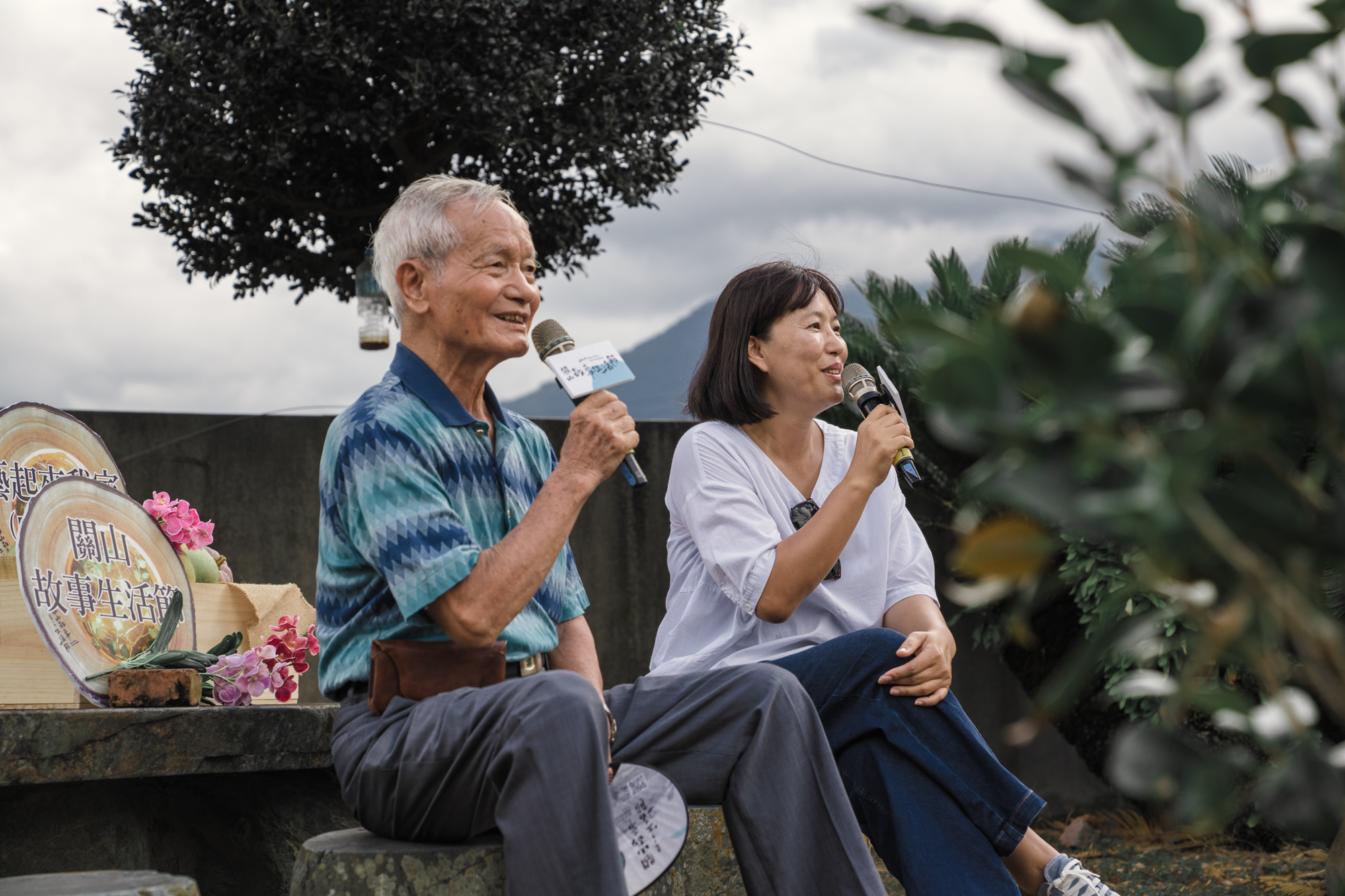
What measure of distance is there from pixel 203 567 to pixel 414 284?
1.19 m

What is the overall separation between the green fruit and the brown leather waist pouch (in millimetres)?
1234

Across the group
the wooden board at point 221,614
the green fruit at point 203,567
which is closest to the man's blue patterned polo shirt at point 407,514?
the wooden board at point 221,614

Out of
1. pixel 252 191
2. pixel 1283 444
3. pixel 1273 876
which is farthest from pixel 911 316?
pixel 252 191

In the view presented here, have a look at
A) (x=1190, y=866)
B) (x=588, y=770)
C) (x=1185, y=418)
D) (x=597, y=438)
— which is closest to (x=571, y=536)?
(x=1190, y=866)

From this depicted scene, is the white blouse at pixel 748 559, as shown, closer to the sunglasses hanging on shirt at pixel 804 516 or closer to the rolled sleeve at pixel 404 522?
the sunglasses hanging on shirt at pixel 804 516

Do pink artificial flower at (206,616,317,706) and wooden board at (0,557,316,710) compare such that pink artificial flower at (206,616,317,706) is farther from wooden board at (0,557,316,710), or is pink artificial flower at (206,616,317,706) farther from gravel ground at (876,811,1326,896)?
gravel ground at (876,811,1326,896)

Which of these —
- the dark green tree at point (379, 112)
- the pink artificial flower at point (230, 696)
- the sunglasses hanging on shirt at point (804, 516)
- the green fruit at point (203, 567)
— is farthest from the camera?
the dark green tree at point (379, 112)

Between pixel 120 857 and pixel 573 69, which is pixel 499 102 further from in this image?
pixel 120 857

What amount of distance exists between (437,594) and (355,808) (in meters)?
0.41

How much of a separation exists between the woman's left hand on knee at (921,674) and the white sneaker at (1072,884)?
1.27 feet

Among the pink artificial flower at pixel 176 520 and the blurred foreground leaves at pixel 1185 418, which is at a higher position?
the pink artificial flower at pixel 176 520

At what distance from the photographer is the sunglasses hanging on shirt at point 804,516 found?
2.71m

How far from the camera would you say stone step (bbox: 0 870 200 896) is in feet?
5.19

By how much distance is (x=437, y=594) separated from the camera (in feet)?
5.97
